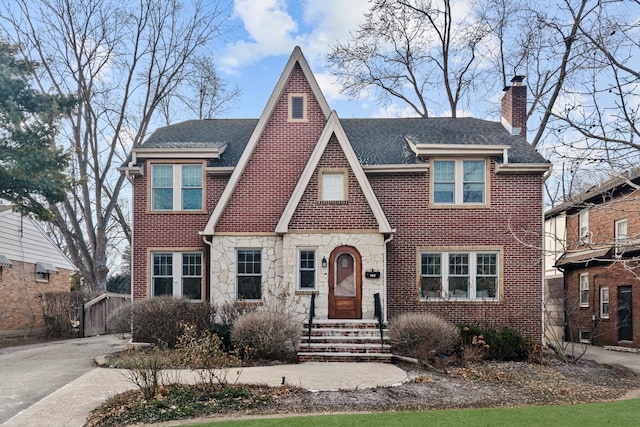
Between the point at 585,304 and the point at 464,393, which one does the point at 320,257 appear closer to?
the point at 464,393

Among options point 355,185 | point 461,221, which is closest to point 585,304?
point 461,221

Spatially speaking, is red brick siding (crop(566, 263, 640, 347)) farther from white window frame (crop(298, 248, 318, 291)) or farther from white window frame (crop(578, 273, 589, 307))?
white window frame (crop(298, 248, 318, 291))

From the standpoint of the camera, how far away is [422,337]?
13.1m

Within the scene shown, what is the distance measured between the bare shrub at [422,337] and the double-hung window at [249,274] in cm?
450

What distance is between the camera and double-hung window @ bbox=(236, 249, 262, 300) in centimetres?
1585

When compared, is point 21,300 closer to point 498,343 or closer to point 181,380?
point 181,380

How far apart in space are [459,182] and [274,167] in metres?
5.89

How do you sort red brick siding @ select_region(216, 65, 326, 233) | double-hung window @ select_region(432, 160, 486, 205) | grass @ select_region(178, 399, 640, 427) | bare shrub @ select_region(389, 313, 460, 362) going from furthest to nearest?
double-hung window @ select_region(432, 160, 486, 205) < red brick siding @ select_region(216, 65, 326, 233) < bare shrub @ select_region(389, 313, 460, 362) < grass @ select_region(178, 399, 640, 427)

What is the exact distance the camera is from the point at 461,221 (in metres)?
16.3

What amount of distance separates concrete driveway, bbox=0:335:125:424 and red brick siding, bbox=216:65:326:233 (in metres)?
5.39

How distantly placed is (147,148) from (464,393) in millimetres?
12104

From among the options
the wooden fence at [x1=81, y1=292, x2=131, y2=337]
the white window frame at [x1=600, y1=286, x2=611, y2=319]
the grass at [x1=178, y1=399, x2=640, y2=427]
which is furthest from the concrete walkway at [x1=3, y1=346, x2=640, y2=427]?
the wooden fence at [x1=81, y1=292, x2=131, y2=337]

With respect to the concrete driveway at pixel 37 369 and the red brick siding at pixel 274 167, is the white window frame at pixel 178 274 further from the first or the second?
the concrete driveway at pixel 37 369

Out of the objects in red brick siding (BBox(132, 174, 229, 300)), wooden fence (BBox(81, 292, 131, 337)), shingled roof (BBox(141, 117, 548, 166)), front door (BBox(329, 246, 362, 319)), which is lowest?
wooden fence (BBox(81, 292, 131, 337))
